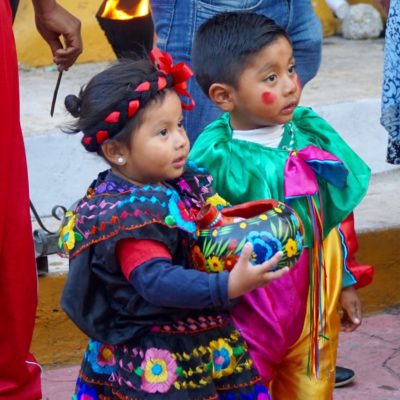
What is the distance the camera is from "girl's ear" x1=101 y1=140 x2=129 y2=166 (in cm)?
278

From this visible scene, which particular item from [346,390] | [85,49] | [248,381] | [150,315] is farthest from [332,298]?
[85,49]

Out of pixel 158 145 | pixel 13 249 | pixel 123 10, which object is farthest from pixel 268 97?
pixel 123 10

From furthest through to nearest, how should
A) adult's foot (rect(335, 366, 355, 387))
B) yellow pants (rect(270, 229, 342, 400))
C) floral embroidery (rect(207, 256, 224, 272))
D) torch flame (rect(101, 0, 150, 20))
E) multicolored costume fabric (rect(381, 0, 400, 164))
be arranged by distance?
torch flame (rect(101, 0, 150, 20)) → adult's foot (rect(335, 366, 355, 387)) → multicolored costume fabric (rect(381, 0, 400, 164)) → yellow pants (rect(270, 229, 342, 400)) → floral embroidery (rect(207, 256, 224, 272))

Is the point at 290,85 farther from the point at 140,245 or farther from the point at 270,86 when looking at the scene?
the point at 140,245

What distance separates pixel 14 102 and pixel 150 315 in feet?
3.01

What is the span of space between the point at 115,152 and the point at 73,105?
0.16m

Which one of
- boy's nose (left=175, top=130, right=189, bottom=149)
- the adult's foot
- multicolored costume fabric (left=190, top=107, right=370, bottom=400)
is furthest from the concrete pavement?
boy's nose (left=175, top=130, right=189, bottom=149)

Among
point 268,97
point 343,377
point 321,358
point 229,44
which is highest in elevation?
point 229,44

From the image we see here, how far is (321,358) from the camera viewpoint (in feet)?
10.5

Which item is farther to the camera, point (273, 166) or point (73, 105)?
point (273, 166)

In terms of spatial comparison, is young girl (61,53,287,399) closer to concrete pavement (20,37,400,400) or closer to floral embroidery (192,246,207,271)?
floral embroidery (192,246,207,271)

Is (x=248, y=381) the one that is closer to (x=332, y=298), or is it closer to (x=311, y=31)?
(x=332, y=298)

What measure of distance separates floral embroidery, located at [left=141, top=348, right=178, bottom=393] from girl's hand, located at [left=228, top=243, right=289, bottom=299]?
9.9 inches

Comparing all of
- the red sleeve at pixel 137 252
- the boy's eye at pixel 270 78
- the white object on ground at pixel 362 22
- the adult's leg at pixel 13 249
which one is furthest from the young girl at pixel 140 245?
the white object on ground at pixel 362 22
